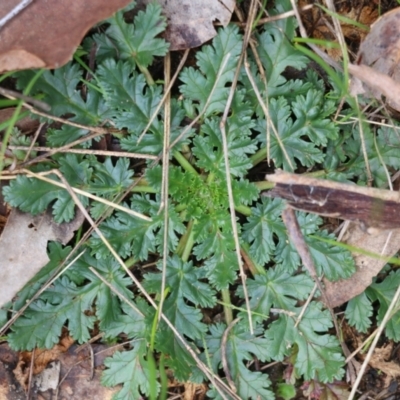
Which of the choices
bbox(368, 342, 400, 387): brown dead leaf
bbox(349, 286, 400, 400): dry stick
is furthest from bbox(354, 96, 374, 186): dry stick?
bbox(368, 342, 400, 387): brown dead leaf

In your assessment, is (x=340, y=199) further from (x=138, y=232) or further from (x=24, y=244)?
(x=24, y=244)

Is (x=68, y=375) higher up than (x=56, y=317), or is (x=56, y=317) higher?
(x=56, y=317)

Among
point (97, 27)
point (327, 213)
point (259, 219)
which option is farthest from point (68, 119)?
point (327, 213)

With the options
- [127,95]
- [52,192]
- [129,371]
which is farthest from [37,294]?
[127,95]

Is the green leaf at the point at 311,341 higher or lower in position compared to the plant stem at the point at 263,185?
lower

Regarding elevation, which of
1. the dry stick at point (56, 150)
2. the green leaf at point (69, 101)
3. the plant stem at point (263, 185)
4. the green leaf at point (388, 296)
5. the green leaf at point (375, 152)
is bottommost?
the green leaf at point (388, 296)

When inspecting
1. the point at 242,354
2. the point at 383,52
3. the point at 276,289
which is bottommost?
the point at 242,354

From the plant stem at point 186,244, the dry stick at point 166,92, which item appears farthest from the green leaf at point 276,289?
the dry stick at point 166,92

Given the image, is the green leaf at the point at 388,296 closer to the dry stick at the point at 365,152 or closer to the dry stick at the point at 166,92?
the dry stick at the point at 365,152
